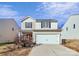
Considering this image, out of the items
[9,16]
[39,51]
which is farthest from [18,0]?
[39,51]

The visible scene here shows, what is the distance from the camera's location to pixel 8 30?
3625mm

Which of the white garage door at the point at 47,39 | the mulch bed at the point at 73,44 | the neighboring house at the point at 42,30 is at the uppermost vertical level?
the neighboring house at the point at 42,30

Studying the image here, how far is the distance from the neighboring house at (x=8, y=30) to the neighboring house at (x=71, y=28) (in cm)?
61

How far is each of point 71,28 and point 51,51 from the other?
1.26 feet

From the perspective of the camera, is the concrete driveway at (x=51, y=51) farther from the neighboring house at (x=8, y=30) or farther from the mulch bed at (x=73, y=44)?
the neighboring house at (x=8, y=30)

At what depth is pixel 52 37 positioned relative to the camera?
11.9 ft

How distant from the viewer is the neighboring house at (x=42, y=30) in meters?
3.59

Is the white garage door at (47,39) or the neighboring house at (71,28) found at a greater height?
the neighboring house at (71,28)

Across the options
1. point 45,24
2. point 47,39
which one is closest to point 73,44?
point 47,39

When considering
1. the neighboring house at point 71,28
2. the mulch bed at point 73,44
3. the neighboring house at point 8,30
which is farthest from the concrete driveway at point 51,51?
the neighboring house at point 8,30

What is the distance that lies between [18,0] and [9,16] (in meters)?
0.23

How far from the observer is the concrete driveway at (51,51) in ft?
11.7

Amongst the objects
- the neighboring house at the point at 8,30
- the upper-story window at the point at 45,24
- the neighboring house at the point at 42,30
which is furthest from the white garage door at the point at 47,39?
the neighboring house at the point at 8,30

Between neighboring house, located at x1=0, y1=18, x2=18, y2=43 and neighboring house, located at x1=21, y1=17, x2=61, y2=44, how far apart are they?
0.11m
